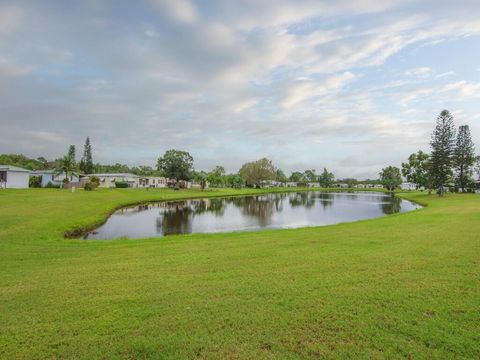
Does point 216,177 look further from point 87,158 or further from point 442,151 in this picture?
point 442,151

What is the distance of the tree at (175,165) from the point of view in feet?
263

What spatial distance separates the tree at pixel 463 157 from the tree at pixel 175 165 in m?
64.2

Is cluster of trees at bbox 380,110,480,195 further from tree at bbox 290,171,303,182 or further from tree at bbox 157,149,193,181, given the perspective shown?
tree at bbox 290,171,303,182

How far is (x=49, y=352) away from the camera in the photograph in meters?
4.04

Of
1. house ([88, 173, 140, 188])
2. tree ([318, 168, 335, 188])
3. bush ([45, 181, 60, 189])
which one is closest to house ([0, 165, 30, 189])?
bush ([45, 181, 60, 189])

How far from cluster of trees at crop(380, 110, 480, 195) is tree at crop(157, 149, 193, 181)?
58595mm

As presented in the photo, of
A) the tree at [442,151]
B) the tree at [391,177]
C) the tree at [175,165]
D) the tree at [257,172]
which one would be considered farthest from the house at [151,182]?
the tree at [391,177]

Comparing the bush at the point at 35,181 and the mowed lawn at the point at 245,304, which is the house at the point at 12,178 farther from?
the mowed lawn at the point at 245,304

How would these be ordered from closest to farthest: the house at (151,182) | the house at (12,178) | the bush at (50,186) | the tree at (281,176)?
1. the house at (12,178)
2. the bush at (50,186)
3. the house at (151,182)
4. the tree at (281,176)

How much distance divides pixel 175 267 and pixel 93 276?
6.63 ft

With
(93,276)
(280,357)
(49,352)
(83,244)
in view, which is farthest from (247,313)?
(83,244)

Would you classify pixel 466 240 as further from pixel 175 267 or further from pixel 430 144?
pixel 430 144

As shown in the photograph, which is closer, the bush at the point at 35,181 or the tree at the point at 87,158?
the bush at the point at 35,181

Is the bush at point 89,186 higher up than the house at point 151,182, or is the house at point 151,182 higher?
the house at point 151,182
